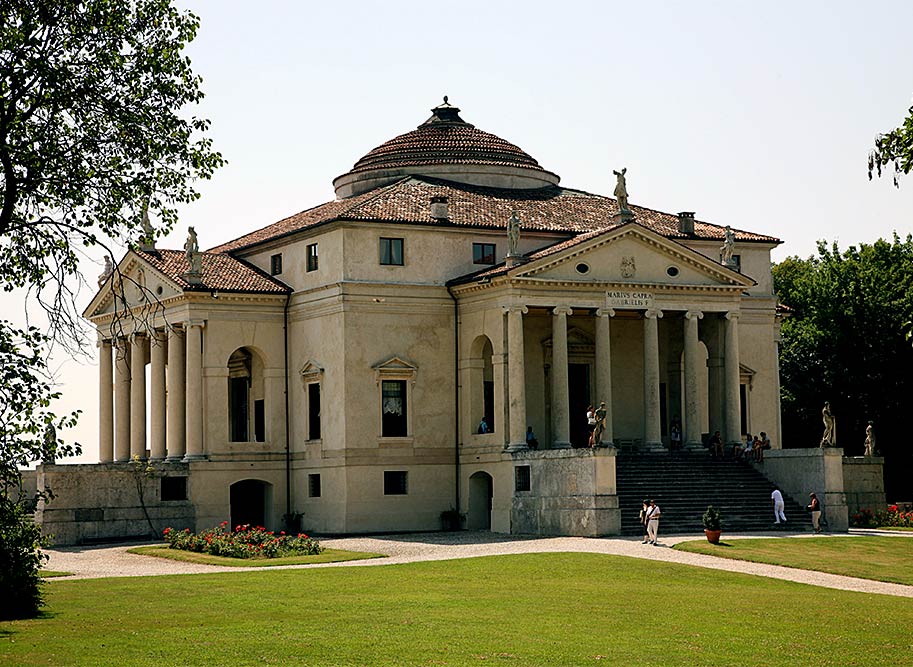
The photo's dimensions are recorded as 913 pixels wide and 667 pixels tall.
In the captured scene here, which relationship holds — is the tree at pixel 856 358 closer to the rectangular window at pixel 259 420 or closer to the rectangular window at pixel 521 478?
the rectangular window at pixel 521 478

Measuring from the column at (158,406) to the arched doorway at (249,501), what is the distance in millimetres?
3974

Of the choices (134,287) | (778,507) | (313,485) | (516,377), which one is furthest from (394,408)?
(778,507)

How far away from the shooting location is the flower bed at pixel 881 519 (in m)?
60.9

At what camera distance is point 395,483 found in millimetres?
60688

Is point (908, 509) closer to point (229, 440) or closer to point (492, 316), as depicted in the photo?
point (492, 316)

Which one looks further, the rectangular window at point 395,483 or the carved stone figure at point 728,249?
the carved stone figure at point 728,249

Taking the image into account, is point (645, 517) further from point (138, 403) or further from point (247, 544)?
point (138, 403)

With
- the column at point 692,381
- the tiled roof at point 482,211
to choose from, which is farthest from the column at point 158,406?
the column at point 692,381

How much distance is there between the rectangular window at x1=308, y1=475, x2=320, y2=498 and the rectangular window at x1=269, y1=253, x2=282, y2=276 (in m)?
9.09

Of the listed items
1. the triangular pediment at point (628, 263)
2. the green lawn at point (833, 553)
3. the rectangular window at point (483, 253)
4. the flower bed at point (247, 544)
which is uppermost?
the rectangular window at point (483, 253)

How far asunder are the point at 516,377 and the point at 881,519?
53.2ft

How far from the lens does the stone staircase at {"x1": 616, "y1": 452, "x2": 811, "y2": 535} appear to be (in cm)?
5462

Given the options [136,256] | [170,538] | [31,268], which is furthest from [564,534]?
[31,268]

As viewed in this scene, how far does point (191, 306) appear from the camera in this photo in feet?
203
